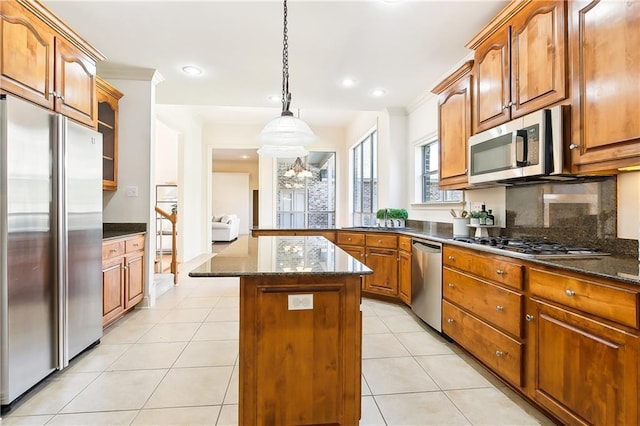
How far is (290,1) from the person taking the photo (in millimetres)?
2299

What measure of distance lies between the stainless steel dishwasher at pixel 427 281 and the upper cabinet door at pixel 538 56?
130 centimetres

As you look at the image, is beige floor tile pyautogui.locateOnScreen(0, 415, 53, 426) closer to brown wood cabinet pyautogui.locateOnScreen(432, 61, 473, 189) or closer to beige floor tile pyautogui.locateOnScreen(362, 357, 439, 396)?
beige floor tile pyautogui.locateOnScreen(362, 357, 439, 396)

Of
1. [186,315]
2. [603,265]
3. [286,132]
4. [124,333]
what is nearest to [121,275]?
[124,333]

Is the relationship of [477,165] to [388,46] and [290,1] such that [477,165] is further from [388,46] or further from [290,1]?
[290,1]

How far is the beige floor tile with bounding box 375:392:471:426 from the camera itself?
1.70 m

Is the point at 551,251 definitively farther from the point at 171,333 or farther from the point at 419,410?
the point at 171,333

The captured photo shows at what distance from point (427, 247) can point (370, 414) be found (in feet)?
5.45

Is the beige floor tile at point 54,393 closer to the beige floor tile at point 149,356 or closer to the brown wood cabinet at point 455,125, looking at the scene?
the beige floor tile at point 149,356

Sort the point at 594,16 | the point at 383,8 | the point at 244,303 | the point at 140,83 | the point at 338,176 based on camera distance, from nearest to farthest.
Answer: the point at 244,303 < the point at 594,16 < the point at 383,8 < the point at 140,83 < the point at 338,176

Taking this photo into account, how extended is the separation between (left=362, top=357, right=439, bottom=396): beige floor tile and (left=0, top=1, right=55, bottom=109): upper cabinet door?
111 inches

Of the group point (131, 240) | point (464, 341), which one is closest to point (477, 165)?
point (464, 341)

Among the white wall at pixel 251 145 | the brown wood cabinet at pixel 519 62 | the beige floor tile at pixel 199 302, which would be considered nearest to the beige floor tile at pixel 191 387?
the beige floor tile at pixel 199 302

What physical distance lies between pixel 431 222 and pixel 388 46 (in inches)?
82.3

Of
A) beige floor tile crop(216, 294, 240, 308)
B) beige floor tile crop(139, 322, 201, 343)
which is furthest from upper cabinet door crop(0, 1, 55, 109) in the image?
beige floor tile crop(216, 294, 240, 308)
